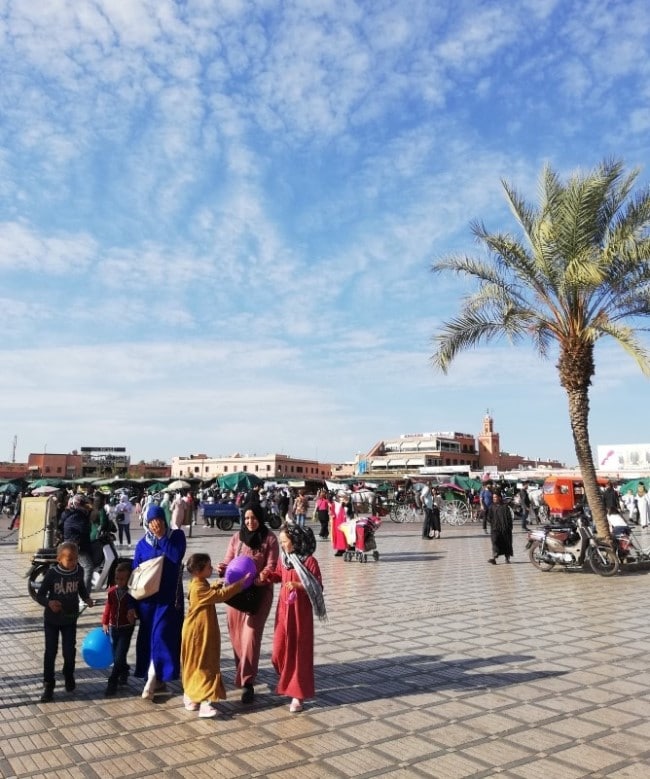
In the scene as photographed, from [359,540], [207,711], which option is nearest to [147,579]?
[207,711]

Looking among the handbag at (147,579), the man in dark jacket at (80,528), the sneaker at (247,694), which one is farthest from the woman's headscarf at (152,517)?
the man in dark jacket at (80,528)

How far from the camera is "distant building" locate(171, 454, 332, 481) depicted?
96.3 m

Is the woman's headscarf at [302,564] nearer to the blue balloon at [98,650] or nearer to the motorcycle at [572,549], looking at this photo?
the blue balloon at [98,650]

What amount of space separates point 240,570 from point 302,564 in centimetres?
45

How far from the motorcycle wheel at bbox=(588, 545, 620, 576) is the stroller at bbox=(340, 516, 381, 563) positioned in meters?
4.38

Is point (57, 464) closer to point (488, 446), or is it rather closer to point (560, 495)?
point (488, 446)

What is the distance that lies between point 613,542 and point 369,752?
9.79 m

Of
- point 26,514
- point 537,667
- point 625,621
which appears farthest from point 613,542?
point 26,514

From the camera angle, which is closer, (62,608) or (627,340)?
(62,608)

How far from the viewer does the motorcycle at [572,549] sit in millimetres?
11906

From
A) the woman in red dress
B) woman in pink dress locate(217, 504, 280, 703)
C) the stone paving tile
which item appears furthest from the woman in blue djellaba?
the stone paving tile

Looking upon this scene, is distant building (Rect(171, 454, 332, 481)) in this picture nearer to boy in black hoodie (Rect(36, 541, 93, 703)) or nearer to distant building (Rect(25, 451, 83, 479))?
distant building (Rect(25, 451, 83, 479))

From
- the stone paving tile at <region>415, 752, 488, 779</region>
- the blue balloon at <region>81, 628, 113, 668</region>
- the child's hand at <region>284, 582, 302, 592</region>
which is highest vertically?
the child's hand at <region>284, 582, 302, 592</region>

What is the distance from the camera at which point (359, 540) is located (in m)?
14.4
